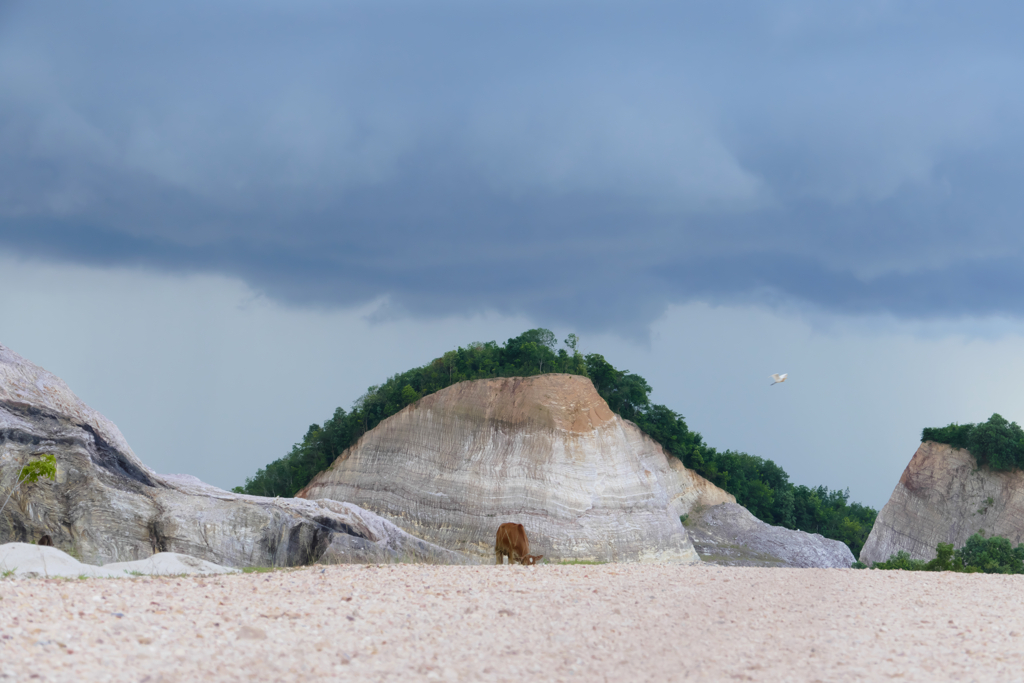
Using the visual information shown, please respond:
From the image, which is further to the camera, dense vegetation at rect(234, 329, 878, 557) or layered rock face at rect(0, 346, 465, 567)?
dense vegetation at rect(234, 329, 878, 557)

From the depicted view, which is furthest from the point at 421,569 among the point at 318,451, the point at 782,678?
the point at 318,451

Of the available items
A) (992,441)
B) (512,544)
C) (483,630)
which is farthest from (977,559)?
(483,630)

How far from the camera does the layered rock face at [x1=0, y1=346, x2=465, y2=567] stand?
19.7m

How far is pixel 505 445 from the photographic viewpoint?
118ft

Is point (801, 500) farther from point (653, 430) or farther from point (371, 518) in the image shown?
point (371, 518)

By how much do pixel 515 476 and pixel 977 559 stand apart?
1802 centimetres

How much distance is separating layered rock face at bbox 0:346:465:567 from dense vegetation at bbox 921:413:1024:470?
3006 centimetres

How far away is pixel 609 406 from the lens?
45688 mm

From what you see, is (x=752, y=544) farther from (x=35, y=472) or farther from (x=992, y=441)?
(x=35, y=472)

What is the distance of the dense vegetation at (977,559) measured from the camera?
25.1 meters

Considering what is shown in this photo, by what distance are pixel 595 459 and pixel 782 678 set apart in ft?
91.7

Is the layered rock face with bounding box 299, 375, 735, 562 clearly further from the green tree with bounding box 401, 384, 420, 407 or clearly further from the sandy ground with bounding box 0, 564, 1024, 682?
the sandy ground with bounding box 0, 564, 1024, 682

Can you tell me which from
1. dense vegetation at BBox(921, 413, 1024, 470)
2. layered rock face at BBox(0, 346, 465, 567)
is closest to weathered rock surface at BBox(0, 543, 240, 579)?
layered rock face at BBox(0, 346, 465, 567)

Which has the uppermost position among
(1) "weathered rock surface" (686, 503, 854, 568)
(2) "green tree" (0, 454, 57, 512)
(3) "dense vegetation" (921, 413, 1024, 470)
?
(3) "dense vegetation" (921, 413, 1024, 470)
